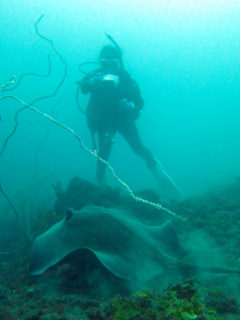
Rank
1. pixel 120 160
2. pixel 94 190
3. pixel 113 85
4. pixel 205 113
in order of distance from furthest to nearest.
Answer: pixel 205 113
pixel 120 160
pixel 113 85
pixel 94 190

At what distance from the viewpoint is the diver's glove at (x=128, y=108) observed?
29.0 ft

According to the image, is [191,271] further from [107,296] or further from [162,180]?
[162,180]

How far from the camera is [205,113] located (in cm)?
12481

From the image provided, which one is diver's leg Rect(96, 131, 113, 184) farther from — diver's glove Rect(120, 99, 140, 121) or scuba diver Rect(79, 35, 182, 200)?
diver's glove Rect(120, 99, 140, 121)

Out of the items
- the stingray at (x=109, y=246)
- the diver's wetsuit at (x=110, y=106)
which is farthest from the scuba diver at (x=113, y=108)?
the stingray at (x=109, y=246)

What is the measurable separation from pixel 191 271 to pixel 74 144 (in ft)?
286

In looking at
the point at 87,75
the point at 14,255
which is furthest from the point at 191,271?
the point at 87,75

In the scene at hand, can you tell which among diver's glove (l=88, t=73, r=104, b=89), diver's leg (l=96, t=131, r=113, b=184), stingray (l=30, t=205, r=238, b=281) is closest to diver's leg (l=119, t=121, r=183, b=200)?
diver's leg (l=96, t=131, r=113, b=184)

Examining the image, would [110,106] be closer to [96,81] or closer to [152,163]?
[96,81]

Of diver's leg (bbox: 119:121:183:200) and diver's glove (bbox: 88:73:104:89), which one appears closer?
diver's glove (bbox: 88:73:104:89)

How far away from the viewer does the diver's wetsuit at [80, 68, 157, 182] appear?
8.86m

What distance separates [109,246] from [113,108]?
6859mm

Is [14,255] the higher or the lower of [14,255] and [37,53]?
the lower

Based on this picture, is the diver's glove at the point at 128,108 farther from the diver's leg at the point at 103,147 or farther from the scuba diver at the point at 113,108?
the diver's leg at the point at 103,147
